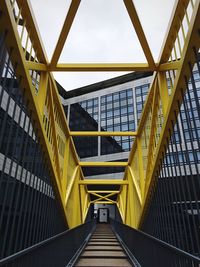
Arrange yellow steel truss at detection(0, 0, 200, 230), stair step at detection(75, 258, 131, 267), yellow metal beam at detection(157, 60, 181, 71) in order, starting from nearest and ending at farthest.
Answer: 1. yellow steel truss at detection(0, 0, 200, 230)
2. yellow metal beam at detection(157, 60, 181, 71)
3. stair step at detection(75, 258, 131, 267)

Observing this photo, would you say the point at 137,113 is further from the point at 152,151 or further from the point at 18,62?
the point at 18,62

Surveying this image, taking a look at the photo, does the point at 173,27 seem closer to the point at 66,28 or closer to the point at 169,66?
the point at 169,66

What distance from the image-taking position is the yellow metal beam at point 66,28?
5.32 metres

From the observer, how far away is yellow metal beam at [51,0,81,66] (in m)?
5.32

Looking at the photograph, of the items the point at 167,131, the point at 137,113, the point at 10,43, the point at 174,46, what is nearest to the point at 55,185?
the point at 167,131

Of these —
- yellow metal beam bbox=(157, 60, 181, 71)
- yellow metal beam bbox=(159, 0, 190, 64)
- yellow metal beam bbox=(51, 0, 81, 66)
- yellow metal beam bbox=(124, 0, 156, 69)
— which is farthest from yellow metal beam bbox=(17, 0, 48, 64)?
yellow metal beam bbox=(157, 60, 181, 71)

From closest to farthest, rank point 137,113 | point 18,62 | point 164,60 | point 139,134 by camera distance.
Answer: point 18,62 < point 164,60 < point 139,134 < point 137,113

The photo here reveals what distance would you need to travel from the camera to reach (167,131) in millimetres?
6195

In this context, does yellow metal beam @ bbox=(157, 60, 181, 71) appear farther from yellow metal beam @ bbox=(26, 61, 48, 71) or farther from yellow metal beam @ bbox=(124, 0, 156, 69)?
yellow metal beam @ bbox=(26, 61, 48, 71)

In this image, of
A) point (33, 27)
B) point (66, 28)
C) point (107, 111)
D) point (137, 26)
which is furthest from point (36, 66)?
point (107, 111)

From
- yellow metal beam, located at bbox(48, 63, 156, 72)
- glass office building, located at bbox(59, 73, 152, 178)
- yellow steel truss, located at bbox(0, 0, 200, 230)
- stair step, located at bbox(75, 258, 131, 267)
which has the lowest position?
stair step, located at bbox(75, 258, 131, 267)

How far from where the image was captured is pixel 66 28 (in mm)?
5750

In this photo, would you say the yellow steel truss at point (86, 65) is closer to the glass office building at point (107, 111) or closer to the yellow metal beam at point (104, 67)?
the yellow metal beam at point (104, 67)

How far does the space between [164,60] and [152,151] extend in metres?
3.51
